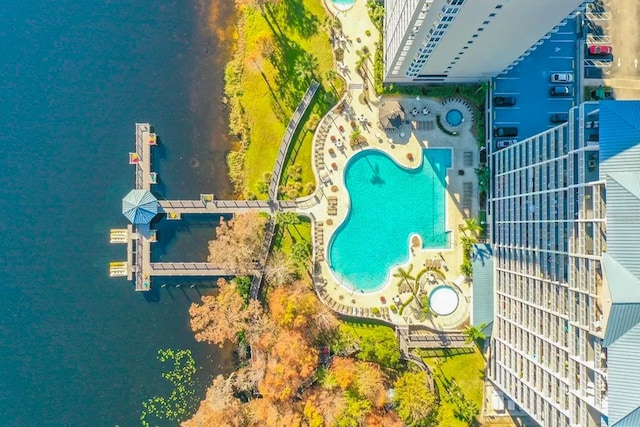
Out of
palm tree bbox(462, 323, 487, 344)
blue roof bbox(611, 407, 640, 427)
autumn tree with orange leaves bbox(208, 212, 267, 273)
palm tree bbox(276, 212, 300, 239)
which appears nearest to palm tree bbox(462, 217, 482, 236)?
palm tree bbox(462, 323, 487, 344)

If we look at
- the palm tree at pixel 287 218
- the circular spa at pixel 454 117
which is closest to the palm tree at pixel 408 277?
the palm tree at pixel 287 218

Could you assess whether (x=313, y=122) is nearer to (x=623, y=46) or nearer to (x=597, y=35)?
(x=597, y=35)

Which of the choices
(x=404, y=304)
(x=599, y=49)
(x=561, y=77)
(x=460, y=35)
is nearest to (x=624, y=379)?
(x=404, y=304)

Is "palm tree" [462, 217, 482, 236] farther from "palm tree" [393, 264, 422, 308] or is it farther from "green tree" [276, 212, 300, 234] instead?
"green tree" [276, 212, 300, 234]

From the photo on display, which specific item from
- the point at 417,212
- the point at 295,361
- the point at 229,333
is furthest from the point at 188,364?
the point at 417,212

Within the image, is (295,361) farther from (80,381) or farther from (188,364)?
(80,381)

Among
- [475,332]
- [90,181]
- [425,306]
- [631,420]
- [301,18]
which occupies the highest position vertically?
[301,18]
